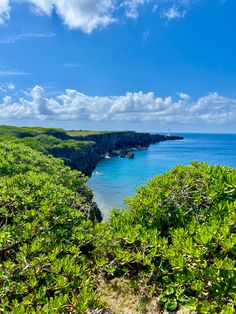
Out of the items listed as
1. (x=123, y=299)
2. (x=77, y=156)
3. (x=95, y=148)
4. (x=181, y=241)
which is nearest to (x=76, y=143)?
(x=77, y=156)

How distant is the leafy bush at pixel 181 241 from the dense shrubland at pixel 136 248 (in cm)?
2

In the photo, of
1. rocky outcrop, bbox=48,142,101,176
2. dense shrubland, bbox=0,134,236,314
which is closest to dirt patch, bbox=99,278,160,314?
dense shrubland, bbox=0,134,236,314

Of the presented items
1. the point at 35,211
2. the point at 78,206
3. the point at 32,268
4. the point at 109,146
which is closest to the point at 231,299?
the point at 32,268

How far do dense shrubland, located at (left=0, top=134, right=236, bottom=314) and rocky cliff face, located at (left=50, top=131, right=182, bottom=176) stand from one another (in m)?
51.4

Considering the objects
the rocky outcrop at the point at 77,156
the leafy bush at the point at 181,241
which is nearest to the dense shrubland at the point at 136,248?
the leafy bush at the point at 181,241

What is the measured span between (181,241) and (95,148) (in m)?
95.0

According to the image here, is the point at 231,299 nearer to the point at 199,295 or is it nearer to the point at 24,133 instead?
the point at 199,295

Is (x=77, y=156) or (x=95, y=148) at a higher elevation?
(x=77, y=156)

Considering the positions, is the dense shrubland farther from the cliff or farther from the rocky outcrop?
the rocky outcrop

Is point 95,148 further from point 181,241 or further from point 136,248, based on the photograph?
point 181,241

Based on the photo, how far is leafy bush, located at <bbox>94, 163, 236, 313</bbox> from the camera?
450cm

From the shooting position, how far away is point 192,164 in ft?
26.0

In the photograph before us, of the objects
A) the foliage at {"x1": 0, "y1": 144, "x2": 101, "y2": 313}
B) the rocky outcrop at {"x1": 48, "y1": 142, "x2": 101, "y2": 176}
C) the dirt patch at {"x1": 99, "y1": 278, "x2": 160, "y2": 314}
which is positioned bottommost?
the rocky outcrop at {"x1": 48, "y1": 142, "x2": 101, "y2": 176}

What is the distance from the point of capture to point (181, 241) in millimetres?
5160
